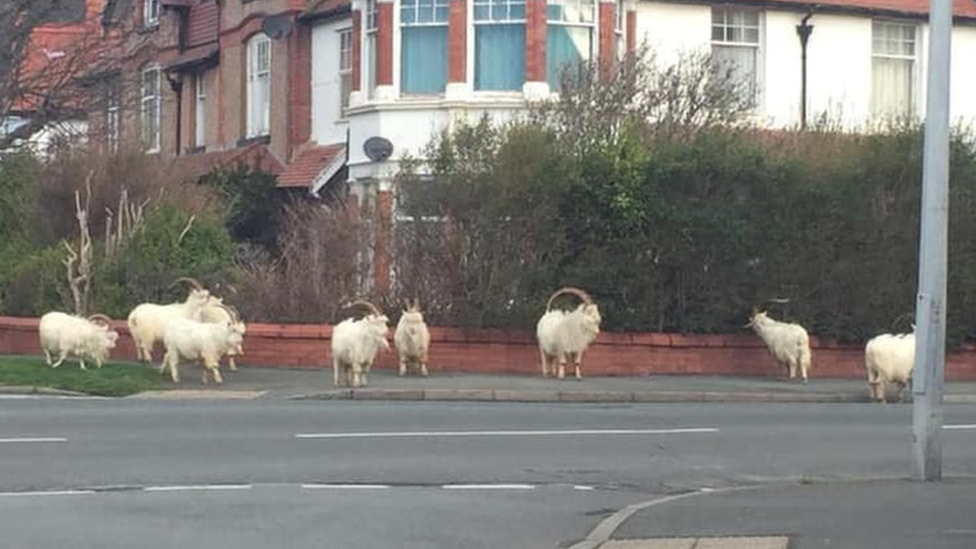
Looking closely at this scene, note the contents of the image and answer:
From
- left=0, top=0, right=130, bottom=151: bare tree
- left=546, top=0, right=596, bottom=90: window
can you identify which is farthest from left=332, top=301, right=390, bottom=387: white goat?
left=0, top=0, right=130, bottom=151: bare tree

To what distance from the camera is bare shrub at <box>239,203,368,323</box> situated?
26594mm

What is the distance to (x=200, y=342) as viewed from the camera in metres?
23.4

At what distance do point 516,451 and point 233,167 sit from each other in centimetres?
2199

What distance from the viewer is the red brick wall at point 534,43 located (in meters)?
31.5

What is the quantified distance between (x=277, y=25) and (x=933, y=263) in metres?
25.2

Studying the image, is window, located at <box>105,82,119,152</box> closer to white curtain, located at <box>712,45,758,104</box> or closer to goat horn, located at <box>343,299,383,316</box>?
goat horn, located at <box>343,299,383,316</box>

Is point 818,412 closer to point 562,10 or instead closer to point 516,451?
point 516,451

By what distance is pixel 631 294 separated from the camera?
26.7m

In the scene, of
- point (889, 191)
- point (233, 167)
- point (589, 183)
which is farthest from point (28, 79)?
point (889, 191)

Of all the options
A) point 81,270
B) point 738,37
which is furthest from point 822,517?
point 738,37

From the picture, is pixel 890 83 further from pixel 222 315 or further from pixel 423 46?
pixel 222 315

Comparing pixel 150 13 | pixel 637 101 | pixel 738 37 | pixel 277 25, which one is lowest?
pixel 637 101

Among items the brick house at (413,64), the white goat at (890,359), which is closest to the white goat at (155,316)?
the brick house at (413,64)

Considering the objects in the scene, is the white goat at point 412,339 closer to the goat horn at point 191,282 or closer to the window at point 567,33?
the goat horn at point 191,282
